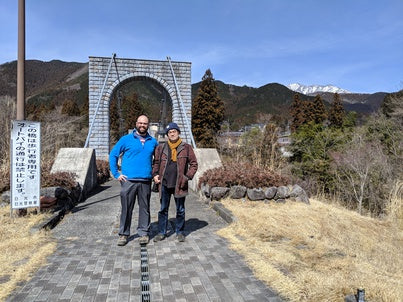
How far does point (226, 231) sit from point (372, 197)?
448 inches

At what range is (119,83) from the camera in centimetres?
1415

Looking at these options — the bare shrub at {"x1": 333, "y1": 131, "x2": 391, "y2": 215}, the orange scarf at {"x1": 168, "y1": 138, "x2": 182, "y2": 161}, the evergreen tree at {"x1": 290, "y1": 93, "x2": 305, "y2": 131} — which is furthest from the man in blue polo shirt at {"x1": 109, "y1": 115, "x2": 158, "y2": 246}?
the evergreen tree at {"x1": 290, "y1": 93, "x2": 305, "y2": 131}

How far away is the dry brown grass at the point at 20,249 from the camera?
2732 millimetres

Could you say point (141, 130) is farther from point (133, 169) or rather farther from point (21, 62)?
A: point (21, 62)

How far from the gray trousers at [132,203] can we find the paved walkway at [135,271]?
191mm

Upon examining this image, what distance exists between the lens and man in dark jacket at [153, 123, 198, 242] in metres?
3.90

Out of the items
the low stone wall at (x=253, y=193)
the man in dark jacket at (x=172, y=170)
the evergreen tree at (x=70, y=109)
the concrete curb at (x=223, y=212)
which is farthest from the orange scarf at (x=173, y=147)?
the evergreen tree at (x=70, y=109)

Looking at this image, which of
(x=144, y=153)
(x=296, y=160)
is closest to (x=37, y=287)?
(x=144, y=153)

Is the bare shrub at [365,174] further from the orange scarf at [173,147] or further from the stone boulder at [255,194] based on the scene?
the orange scarf at [173,147]

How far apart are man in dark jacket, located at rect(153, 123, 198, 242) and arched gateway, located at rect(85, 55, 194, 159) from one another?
32.2 ft

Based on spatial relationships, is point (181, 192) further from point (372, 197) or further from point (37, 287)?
point (372, 197)

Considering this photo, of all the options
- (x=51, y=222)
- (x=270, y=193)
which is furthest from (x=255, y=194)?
(x=51, y=222)

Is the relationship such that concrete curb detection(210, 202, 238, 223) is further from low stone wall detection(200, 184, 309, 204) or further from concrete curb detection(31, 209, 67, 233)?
concrete curb detection(31, 209, 67, 233)

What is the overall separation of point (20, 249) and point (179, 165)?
1.98 metres
